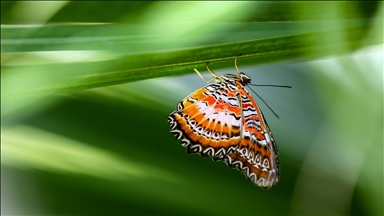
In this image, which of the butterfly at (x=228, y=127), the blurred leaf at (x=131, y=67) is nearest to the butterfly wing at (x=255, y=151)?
the butterfly at (x=228, y=127)

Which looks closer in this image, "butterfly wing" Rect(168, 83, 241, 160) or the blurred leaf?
the blurred leaf

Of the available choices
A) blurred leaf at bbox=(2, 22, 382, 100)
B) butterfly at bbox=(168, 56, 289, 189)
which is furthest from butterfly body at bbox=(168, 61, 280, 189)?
blurred leaf at bbox=(2, 22, 382, 100)

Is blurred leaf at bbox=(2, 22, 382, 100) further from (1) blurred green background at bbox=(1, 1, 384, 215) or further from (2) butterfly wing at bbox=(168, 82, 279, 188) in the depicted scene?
(2) butterfly wing at bbox=(168, 82, 279, 188)

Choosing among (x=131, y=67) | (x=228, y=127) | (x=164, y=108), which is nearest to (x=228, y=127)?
(x=228, y=127)

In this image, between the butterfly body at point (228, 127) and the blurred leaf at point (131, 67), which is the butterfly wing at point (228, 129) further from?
the blurred leaf at point (131, 67)

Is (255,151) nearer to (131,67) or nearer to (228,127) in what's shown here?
(228,127)

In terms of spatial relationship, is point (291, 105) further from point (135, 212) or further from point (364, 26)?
point (135, 212)
